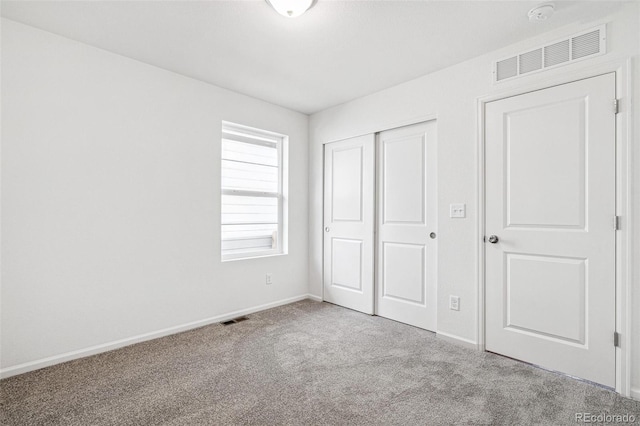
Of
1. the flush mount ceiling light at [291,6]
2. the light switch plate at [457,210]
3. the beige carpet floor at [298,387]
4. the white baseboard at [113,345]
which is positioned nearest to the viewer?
the beige carpet floor at [298,387]

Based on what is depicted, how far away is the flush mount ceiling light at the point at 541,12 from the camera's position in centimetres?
202

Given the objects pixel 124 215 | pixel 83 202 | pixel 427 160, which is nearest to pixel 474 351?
pixel 427 160

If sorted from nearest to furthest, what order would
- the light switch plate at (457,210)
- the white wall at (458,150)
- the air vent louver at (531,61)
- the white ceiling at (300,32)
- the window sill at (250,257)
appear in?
the white ceiling at (300,32) < the air vent louver at (531,61) < the white wall at (458,150) < the light switch plate at (457,210) < the window sill at (250,257)

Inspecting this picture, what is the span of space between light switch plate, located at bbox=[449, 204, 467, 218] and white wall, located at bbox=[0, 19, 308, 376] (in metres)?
2.37

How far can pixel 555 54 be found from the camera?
7.65ft

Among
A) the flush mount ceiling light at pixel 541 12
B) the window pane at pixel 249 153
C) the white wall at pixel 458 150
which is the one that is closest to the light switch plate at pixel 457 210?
the white wall at pixel 458 150

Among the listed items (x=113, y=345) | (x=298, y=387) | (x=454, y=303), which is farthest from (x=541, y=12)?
(x=113, y=345)

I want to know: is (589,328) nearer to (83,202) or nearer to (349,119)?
(349,119)

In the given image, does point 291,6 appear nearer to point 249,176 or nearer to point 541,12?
point 541,12

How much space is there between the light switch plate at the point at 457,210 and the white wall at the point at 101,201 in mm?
2366

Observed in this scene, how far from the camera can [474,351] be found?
2.68 m

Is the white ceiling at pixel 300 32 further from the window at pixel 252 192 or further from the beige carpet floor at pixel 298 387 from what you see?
the beige carpet floor at pixel 298 387

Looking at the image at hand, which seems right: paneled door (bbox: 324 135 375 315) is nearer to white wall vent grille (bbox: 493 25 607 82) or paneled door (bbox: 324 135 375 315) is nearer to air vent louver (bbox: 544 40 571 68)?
white wall vent grille (bbox: 493 25 607 82)

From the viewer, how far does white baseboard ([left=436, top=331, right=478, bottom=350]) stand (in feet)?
8.94
